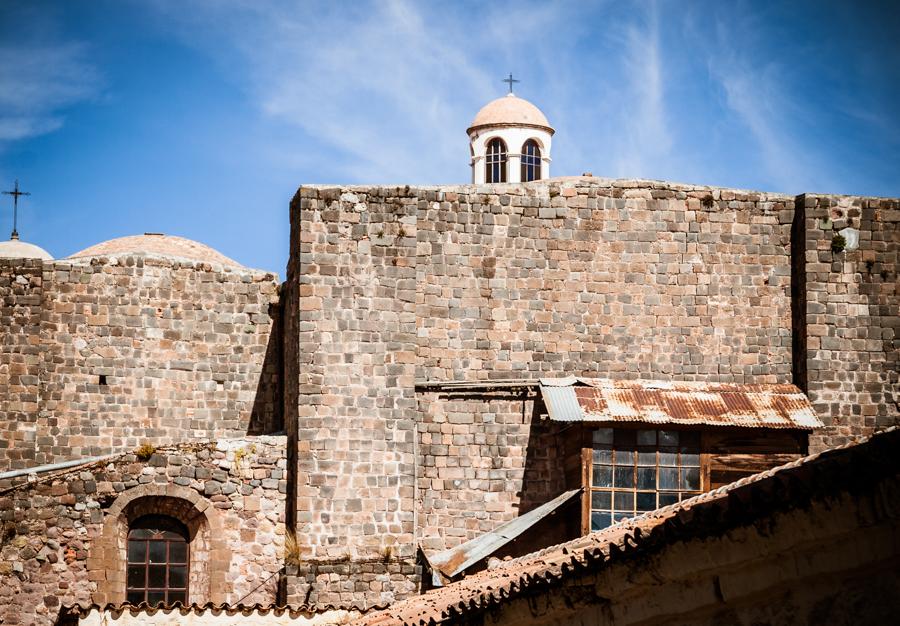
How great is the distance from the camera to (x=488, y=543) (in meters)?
19.9

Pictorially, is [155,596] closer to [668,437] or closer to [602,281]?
[668,437]

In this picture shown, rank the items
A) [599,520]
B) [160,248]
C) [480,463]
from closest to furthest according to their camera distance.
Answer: [599,520] < [480,463] < [160,248]

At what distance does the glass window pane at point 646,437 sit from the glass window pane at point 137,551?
7198 millimetres

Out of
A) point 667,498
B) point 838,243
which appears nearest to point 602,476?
point 667,498

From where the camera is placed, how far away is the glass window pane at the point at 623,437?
19906mm

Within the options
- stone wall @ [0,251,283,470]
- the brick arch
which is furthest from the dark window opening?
stone wall @ [0,251,283,470]

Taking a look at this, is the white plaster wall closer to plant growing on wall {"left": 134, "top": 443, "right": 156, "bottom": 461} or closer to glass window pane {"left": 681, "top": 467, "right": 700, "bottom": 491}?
glass window pane {"left": 681, "top": 467, "right": 700, "bottom": 491}

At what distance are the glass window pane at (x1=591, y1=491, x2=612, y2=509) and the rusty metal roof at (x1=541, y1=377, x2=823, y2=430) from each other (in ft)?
3.29

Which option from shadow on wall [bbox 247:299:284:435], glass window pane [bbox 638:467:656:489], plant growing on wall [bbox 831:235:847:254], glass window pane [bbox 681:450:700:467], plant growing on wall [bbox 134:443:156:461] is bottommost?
glass window pane [bbox 638:467:656:489]

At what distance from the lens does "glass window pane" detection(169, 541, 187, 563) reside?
20719 millimetres

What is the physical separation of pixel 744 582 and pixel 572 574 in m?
1.59

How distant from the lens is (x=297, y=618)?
17500mm

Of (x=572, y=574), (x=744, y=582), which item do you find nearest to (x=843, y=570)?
(x=744, y=582)

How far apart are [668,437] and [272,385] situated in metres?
6.53
